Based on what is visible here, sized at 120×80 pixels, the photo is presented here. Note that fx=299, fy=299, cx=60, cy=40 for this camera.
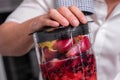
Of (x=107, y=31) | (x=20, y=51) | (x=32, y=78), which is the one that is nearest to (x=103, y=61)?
(x=107, y=31)

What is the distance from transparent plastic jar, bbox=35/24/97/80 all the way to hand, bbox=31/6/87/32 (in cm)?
1

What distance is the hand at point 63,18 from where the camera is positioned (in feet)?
1.58

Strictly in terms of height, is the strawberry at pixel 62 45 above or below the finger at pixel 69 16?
below

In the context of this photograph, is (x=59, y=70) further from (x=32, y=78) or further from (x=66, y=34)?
(x=32, y=78)

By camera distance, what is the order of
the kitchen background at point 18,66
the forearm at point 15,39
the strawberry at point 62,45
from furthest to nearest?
the kitchen background at point 18,66 → the forearm at point 15,39 → the strawberry at point 62,45

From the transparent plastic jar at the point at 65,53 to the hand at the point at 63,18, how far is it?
0.01 metres

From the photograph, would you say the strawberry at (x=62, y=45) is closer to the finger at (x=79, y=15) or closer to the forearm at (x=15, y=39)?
the finger at (x=79, y=15)

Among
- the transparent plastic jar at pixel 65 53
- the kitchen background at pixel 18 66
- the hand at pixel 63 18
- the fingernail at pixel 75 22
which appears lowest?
the kitchen background at pixel 18 66

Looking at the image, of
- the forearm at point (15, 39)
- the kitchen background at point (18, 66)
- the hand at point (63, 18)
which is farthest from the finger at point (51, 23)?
the kitchen background at point (18, 66)

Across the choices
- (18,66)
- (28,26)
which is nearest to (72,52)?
(28,26)

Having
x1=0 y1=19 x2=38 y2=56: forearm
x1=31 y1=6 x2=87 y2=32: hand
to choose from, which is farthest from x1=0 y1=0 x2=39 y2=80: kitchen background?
x1=31 y1=6 x2=87 y2=32: hand

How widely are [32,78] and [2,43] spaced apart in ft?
3.48

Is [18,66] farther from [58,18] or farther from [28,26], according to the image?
[58,18]

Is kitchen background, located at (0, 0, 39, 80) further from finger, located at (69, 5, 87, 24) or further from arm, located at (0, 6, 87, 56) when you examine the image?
finger, located at (69, 5, 87, 24)
